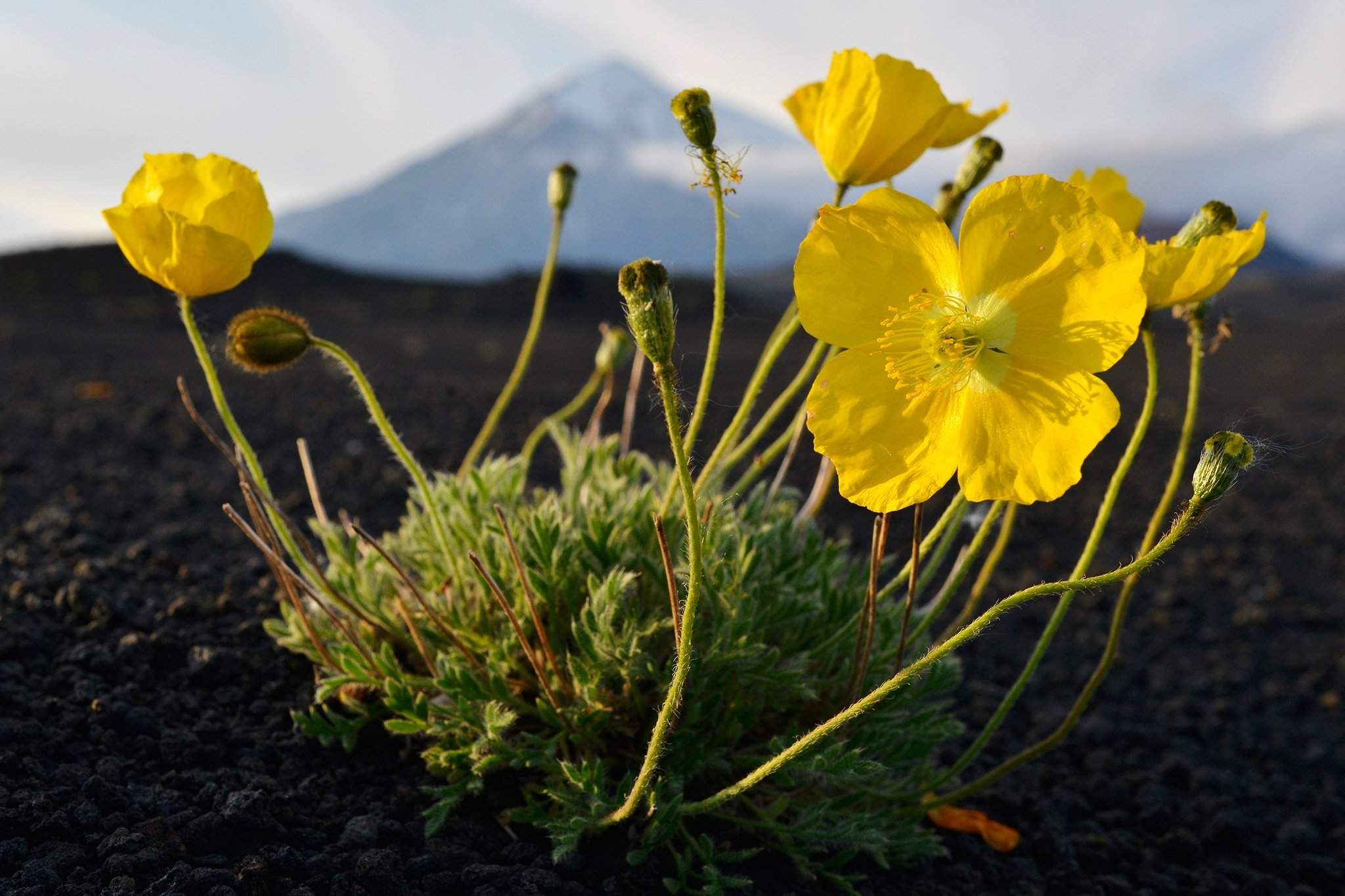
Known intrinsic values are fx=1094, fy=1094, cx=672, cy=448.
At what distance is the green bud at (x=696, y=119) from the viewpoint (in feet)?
5.50

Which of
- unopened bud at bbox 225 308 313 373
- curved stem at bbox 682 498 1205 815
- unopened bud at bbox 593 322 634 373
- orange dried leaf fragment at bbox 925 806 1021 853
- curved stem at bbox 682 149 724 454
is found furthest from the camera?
unopened bud at bbox 593 322 634 373

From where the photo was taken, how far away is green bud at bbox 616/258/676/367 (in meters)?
1.40

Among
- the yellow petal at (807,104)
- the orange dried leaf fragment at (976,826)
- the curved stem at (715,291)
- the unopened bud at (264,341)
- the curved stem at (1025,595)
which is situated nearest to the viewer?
the curved stem at (1025,595)

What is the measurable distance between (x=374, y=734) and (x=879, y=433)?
4.34 ft

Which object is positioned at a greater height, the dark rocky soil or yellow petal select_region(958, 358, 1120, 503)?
yellow petal select_region(958, 358, 1120, 503)

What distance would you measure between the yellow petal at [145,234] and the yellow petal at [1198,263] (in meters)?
1.60

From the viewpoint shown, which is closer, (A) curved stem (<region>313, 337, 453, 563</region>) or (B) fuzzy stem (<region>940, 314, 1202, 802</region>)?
(B) fuzzy stem (<region>940, 314, 1202, 802</region>)

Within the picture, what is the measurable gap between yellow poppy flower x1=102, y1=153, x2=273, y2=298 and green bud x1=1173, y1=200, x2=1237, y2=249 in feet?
5.04

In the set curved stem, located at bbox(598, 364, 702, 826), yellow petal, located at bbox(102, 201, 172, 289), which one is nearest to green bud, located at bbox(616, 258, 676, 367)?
curved stem, located at bbox(598, 364, 702, 826)

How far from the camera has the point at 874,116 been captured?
6.07 ft

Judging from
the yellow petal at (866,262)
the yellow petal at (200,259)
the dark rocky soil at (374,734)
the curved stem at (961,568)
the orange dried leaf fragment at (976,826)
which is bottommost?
the orange dried leaf fragment at (976,826)

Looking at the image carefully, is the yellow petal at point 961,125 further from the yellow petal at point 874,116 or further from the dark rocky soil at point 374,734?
the dark rocky soil at point 374,734

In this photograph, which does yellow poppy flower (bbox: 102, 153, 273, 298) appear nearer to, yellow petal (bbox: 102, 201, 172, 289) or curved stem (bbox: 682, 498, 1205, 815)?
yellow petal (bbox: 102, 201, 172, 289)

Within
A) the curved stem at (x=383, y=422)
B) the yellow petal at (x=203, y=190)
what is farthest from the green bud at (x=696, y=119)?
the yellow petal at (x=203, y=190)
